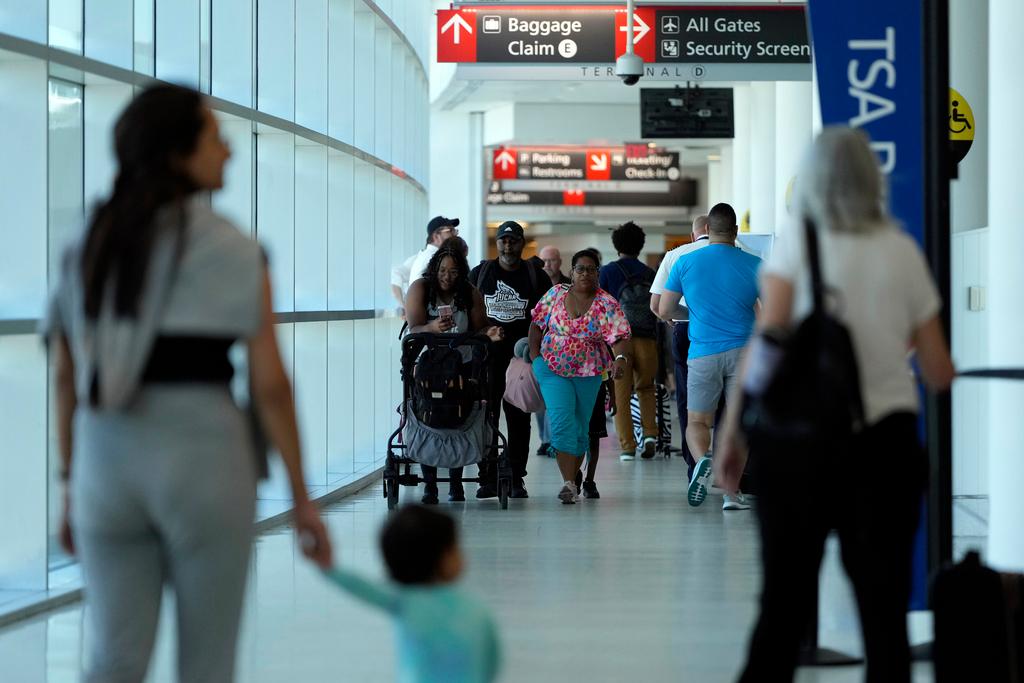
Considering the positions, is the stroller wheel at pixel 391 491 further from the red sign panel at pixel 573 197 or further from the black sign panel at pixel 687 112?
the red sign panel at pixel 573 197

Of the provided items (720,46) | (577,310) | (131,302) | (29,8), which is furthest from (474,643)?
(720,46)

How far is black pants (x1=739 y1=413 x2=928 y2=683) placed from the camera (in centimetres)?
305

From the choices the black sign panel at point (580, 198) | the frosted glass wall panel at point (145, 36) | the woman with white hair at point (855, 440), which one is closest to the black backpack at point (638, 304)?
the frosted glass wall panel at point (145, 36)

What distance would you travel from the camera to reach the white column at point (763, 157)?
17938mm

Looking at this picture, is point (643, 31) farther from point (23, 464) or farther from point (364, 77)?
point (23, 464)

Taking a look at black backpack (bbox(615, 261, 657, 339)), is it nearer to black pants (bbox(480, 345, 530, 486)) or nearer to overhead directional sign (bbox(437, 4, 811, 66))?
black pants (bbox(480, 345, 530, 486))

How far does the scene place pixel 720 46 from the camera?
1312cm

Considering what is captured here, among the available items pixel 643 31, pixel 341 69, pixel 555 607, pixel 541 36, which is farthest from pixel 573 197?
pixel 555 607

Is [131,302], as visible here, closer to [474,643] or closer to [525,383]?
[474,643]

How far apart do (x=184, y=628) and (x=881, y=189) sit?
5.56ft

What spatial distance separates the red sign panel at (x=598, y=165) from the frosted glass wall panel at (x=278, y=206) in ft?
69.2

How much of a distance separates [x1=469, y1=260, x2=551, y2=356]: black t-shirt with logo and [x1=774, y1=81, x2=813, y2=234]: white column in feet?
19.9

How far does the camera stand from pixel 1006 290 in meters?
4.96

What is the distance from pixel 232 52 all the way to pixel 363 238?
120 inches
